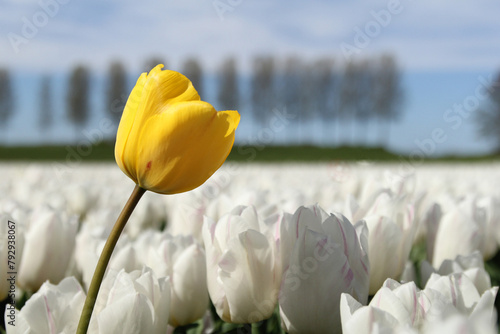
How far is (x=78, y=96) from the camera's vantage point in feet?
167

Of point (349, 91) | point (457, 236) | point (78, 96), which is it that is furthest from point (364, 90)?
point (457, 236)

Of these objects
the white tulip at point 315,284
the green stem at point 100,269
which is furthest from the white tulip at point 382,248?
the green stem at point 100,269

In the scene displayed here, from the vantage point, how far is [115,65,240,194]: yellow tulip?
A: 925mm

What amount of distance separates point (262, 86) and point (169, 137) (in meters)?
55.8

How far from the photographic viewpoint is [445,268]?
1.38m

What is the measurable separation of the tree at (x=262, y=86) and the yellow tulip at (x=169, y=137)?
2093 inches

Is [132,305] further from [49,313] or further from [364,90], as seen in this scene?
[364,90]

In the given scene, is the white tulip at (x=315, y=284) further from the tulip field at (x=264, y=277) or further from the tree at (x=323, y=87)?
the tree at (x=323, y=87)

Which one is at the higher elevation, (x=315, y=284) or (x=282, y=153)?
(x=315, y=284)

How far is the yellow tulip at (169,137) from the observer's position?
925 mm

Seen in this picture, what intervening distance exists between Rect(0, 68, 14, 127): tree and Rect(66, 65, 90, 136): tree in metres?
5.17

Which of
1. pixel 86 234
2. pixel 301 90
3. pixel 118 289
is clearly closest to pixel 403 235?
pixel 118 289

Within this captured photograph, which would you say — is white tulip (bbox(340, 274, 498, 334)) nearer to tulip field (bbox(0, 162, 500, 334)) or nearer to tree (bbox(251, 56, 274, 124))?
tulip field (bbox(0, 162, 500, 334))

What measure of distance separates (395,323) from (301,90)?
2175 inches
